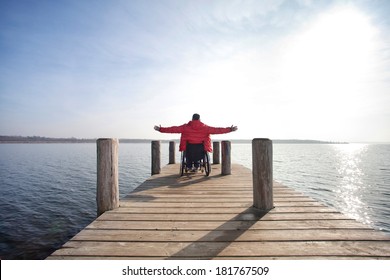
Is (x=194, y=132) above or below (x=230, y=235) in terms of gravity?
above

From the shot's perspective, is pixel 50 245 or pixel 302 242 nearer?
pixel 302 242

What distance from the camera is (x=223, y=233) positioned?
283 centimetres

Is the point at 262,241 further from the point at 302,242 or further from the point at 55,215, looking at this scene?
the point at 55,215

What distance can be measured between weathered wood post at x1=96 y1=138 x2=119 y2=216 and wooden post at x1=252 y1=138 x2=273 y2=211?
8.38 ft

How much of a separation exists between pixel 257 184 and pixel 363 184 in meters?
20.8

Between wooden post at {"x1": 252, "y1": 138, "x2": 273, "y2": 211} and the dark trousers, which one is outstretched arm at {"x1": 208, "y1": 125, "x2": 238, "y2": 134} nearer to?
the dark trousers

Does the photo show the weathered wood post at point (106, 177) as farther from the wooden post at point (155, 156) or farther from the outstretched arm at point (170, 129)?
the wooden post at point (155, 156)

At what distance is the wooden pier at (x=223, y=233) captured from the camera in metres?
2.36

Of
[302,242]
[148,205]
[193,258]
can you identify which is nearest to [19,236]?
[148,205]

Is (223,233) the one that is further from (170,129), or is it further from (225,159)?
(225,159)

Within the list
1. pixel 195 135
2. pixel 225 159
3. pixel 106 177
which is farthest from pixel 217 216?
pixel 225 159

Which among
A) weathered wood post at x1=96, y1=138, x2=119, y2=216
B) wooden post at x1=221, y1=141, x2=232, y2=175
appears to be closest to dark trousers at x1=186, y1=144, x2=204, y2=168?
wooden post at x1=221, y1=141, x2=232, y2=175

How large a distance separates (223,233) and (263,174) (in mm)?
1360

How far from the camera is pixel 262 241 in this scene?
2.62m
